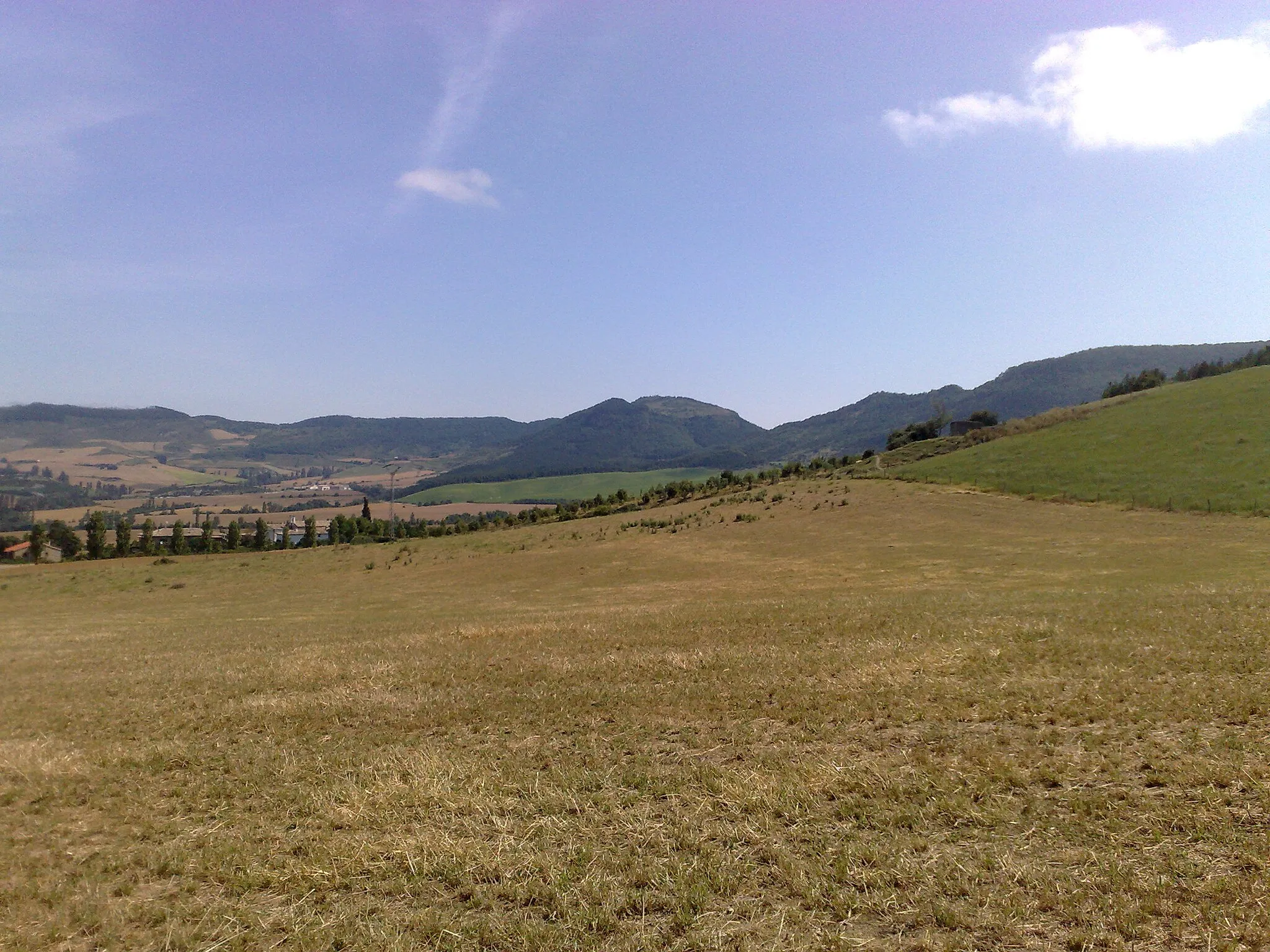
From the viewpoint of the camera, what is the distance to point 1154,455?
2323 inches

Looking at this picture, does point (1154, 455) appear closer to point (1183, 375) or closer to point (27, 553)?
point (1183, 375)

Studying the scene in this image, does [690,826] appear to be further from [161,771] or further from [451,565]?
[451,565]

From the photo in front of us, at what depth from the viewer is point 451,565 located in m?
54.1

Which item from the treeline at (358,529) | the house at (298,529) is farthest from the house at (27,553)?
the house at (298,529)

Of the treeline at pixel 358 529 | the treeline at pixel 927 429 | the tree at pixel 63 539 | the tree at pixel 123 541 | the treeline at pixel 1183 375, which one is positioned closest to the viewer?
the treeline at pixel 358 529

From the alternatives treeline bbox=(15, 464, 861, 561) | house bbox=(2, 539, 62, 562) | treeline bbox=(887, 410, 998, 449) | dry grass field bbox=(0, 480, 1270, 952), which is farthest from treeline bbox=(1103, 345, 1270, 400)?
house bbox=(2, 539, 62, 562)

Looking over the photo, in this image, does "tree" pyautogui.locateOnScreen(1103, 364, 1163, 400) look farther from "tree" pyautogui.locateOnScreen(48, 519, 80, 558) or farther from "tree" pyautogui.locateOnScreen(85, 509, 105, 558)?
"tree" pyautogui.locateOnScreen(48, 519, 80, 558)

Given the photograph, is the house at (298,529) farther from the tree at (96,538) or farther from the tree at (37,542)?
the tree at (37,542)

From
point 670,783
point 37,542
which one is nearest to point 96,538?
point 37,542

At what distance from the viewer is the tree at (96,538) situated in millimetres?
86250

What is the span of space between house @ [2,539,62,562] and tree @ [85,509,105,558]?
167 inches

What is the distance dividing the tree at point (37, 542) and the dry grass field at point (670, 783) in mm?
83191

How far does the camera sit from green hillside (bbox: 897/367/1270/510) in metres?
49.8

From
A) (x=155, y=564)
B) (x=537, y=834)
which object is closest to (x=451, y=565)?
(x=155, y=564)
